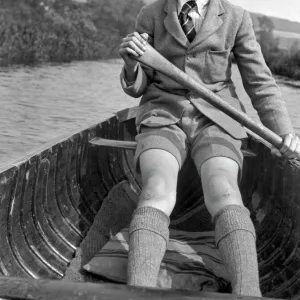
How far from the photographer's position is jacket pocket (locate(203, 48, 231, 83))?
2828 mm

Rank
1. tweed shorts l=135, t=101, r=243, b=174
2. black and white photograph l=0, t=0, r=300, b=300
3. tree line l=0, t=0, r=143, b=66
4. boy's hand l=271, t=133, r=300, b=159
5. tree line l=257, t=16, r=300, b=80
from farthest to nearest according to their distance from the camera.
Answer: tree line l=257, t=16, r=300, b=80, tree line l=0, t=0, r=143, b=66, boy's hand l=271, t=133, r=300, b=159, tweed shorts l=135, t=101, r=243, b=174, black and white photograph l=0, t=0, r=300, b=300

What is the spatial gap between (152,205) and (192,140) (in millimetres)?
550

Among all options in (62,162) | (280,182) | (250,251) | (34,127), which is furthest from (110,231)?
(34,127)

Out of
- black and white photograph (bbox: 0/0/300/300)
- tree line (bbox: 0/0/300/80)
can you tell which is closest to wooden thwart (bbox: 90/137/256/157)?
black and white photograph (bbox: 0/0/300/300)

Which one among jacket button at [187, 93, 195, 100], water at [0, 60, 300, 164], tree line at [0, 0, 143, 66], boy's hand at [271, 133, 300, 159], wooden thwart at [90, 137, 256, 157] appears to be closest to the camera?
boy's hand at [271, 133, 300, 159]

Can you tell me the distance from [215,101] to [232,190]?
50 cm

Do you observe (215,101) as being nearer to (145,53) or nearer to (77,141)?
(145,53)

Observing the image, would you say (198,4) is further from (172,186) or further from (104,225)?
(104,225)

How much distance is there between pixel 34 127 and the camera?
39.1 ft

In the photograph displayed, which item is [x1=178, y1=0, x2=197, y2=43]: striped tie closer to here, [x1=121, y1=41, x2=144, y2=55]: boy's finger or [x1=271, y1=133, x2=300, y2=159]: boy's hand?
[x1=121, y1=41, x2=144, y2=55]: boy's finger

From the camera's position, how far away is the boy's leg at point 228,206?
79.2 inches

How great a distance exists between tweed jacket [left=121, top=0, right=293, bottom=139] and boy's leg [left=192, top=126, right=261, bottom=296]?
7.8 inches

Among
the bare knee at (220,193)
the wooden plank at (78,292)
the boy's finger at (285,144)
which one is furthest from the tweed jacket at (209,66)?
the wooden plank at (78,292)

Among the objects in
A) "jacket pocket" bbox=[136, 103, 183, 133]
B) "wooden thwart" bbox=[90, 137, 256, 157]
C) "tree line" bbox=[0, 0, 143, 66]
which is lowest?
"tree line" bbox=[0, 0, 143, 66]
